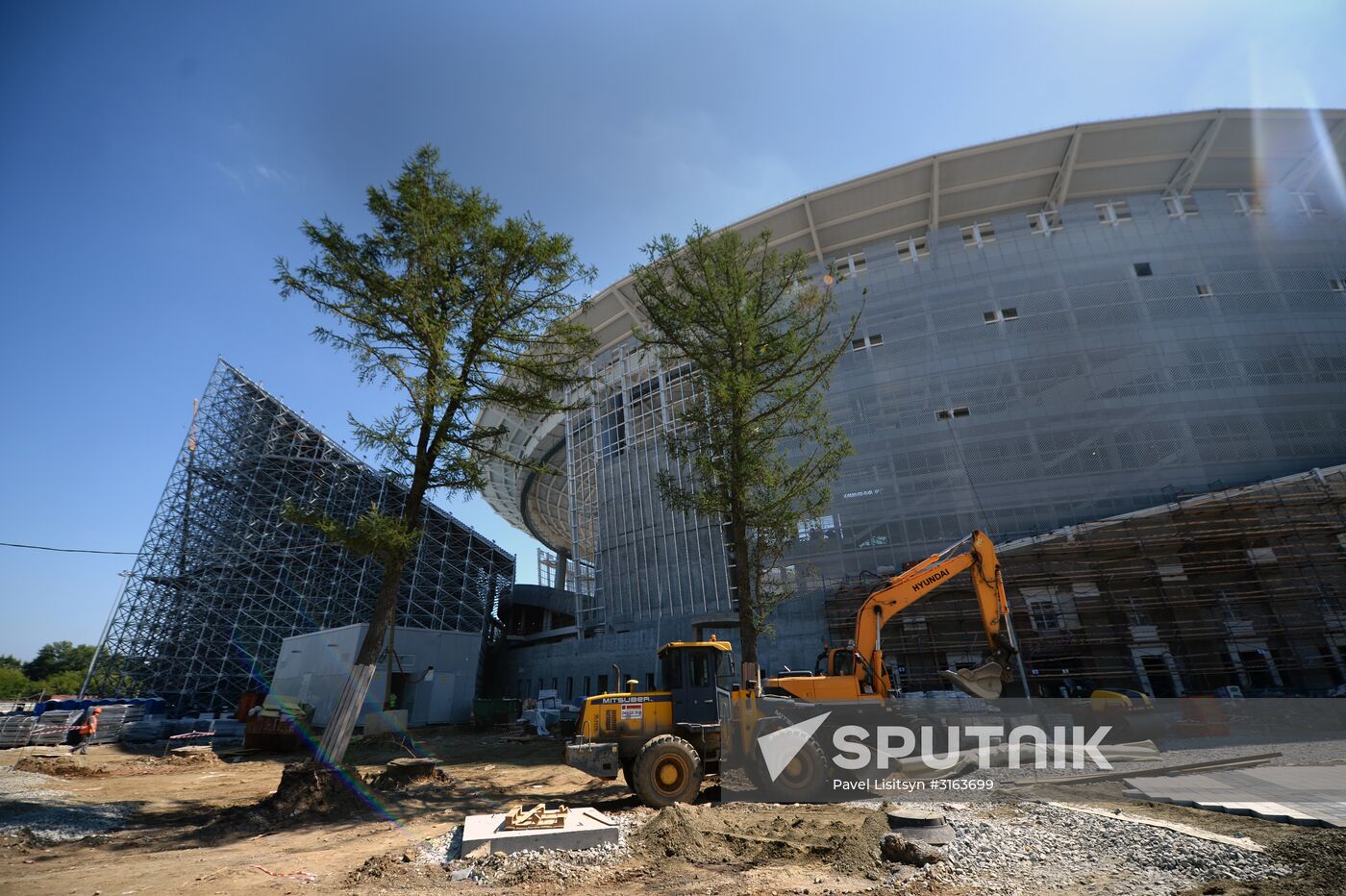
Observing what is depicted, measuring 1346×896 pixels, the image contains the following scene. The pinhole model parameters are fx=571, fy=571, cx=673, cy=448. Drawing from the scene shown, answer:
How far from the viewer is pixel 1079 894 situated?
4414 millimetres

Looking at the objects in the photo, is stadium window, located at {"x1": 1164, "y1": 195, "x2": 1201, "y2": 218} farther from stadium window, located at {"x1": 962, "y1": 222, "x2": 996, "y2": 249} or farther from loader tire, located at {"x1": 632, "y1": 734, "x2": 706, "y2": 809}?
loader tire, located at {"x1": 632, "y1": 734, "x2": 706, "y2": 809}

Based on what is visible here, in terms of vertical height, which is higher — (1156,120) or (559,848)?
(1156,120)

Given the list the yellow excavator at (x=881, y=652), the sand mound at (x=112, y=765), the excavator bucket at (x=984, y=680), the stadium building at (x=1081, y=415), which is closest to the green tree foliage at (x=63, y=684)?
the sand mound at (x=112, y=765)

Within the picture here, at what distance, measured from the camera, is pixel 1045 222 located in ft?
85.2

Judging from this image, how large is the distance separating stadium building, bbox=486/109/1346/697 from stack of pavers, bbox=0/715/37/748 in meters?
18.8

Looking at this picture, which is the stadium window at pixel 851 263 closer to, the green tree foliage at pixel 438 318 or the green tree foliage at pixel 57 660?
the green tree foliage at pixel 438 318

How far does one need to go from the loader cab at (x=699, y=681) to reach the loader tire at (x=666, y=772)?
506mm

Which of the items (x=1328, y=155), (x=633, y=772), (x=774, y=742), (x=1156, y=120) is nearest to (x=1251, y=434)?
(x=1156, y=120)

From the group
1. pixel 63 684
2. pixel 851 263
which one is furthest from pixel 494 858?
pixel 63 684

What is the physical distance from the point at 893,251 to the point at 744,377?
65.3ft

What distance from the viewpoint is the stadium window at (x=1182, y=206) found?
2577 centimetres

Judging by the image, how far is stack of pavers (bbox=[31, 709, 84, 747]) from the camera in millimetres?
20062

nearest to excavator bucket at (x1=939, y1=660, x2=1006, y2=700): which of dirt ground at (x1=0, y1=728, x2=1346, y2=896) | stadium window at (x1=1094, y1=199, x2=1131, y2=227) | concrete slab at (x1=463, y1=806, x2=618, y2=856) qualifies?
dirt ground at (x1=0, y1=728, x2=1346, y2=896)

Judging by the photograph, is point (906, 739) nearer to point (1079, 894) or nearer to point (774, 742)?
point (774, 742)
